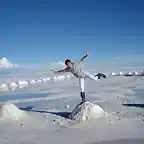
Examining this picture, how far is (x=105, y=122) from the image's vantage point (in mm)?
6383

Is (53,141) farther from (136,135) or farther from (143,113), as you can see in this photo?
(143,113)

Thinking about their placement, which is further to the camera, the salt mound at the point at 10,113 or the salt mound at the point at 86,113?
the salt mound at the point at 10,113

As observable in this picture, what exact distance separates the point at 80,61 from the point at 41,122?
190cm

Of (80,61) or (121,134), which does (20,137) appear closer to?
(121,134)

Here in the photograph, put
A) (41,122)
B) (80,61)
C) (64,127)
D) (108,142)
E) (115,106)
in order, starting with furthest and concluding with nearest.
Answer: (115,106)
(80,61)
(41,122)
(64,127)
(108,142)

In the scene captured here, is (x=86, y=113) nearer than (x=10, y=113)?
Yes

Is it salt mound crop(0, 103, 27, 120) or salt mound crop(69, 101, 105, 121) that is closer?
salt mound crop(69, 101, 105, 121)

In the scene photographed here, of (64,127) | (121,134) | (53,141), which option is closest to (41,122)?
(64,127)

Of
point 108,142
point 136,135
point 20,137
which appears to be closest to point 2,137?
point 20,137

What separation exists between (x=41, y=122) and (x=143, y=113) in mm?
2680

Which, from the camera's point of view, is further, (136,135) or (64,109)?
(64,109)

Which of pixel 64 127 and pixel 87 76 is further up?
pixel 87 76

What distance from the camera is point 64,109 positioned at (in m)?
8.62

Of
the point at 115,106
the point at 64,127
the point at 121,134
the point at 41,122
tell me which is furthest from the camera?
the point at 115,106
